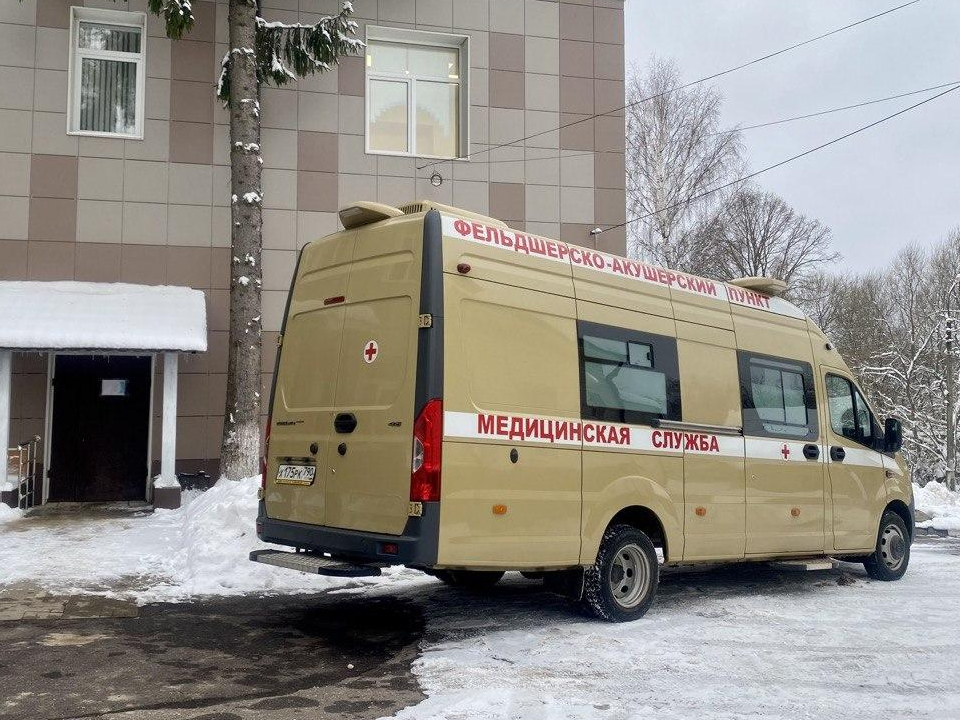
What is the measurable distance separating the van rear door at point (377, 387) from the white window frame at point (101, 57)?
9795 millimetres

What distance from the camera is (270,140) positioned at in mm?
14891

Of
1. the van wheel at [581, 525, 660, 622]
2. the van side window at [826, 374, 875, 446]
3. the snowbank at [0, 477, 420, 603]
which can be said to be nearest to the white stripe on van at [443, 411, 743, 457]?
the van wheel at [581, 525, 660, 622]

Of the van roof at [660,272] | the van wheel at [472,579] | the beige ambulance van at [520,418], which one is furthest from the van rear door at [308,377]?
the van wheel at [472,579]

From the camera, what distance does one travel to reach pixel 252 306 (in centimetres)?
1163

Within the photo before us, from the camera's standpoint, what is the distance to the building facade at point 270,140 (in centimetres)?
1399

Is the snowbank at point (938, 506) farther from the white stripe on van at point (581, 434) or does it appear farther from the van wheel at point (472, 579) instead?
the van wheel at point (472, 579)

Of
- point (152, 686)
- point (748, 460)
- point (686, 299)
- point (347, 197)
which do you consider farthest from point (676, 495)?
point (347, 197)

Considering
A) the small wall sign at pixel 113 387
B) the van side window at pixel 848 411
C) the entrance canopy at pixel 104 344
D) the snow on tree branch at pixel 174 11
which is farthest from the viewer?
the small wall sign at pixel 113 387

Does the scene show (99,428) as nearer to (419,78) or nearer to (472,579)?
(419,78)

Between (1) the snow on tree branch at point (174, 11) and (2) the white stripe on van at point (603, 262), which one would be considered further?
(1) the snow on tree branch at point (174, 11)

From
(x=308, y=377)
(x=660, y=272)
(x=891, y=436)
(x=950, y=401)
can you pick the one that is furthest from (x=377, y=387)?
(x=950, y=401)

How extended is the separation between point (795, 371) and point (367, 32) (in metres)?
10.3

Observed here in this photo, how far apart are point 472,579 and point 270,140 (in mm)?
9760

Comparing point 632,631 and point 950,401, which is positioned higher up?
point 950,401
